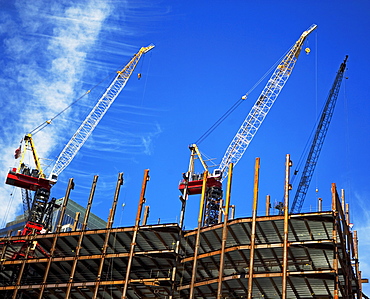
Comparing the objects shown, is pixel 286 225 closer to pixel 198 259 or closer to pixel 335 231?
pixel 335 231

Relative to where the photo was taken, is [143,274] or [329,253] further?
[143,274]

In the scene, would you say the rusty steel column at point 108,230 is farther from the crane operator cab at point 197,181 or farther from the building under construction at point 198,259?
the crane operator cab at point 197,181

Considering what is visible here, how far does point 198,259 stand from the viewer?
61.3 meters

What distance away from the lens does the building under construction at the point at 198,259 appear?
55.8 metres

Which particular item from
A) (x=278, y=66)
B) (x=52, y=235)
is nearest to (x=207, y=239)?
(x=52, y=235)

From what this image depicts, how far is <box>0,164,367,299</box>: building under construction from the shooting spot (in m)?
55.8

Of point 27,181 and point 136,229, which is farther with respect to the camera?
point 27,181

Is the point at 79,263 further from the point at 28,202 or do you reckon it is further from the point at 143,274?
the point at 28,202

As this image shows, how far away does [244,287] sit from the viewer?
59.2m

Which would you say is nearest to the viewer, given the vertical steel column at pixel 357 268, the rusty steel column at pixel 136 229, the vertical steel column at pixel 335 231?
the vertical steel column at pixel 335 231

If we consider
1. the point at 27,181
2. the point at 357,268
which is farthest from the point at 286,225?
the point at 27,181

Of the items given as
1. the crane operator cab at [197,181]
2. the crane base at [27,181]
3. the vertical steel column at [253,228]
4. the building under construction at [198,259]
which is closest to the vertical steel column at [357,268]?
the building under construction at [198,259]

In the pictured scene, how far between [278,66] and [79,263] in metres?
67.8

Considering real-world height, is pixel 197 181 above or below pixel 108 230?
above
